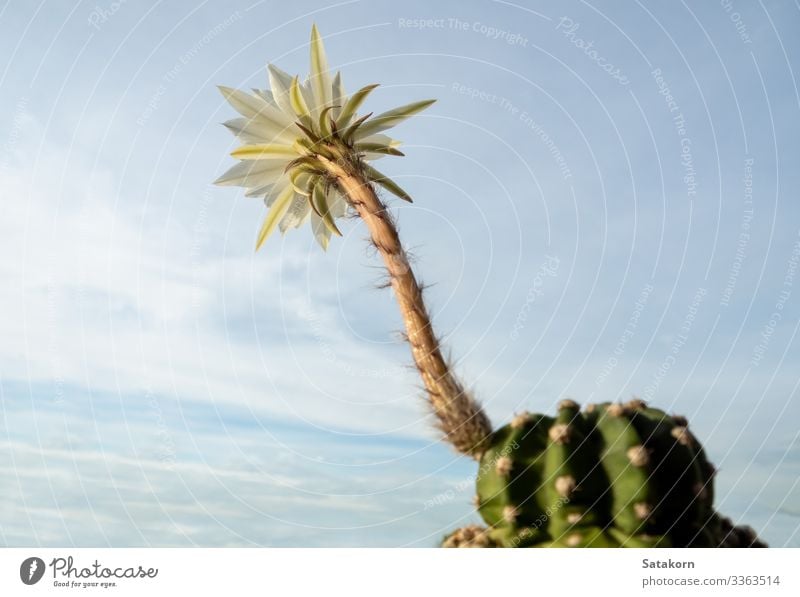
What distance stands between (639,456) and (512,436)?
276 millimetres

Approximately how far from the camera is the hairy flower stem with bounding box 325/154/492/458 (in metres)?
1.64

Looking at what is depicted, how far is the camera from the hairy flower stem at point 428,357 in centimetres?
164

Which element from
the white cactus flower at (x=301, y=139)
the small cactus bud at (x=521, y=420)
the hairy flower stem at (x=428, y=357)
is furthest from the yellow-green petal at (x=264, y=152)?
the small cactus bud at (x=521, y=420)

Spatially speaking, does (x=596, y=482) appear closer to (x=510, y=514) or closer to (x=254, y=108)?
(x=510, y=514)

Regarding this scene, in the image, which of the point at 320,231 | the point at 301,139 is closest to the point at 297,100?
the point at 301,139

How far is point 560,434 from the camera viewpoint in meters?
1.54

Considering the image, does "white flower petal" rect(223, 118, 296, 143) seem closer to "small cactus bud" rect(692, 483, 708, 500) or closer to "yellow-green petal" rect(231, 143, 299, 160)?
"yellow-green petal" rect(231, 143, 299, 160)

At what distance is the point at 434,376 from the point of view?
166 centimetres
